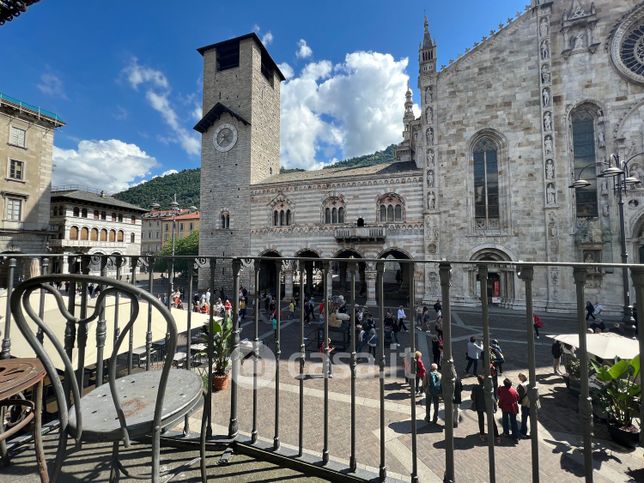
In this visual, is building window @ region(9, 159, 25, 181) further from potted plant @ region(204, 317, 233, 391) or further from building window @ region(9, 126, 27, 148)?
potted plant @ region(204, 317, 233, 391)

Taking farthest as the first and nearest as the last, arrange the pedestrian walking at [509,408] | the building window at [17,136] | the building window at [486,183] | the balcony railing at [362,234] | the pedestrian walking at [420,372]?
1. the building window at [17,136]
2. the balcony railing at [362,234]
3. the building window at [486,183]
4. the pedestrian walking at [420,372]
5. the pedestrian walking at [509,408]

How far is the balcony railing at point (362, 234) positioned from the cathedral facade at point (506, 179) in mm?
84

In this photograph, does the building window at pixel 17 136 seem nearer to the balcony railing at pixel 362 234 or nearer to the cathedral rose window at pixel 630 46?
the balcony railing at pixel 362 234

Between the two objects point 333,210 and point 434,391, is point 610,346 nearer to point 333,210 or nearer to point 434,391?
point 434,391

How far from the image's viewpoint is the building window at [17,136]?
2377 centimetres

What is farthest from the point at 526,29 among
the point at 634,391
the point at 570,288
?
the point at 634,391

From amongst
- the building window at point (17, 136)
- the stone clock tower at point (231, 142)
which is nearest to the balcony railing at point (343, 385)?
the stone clock tower at point (231, 142)

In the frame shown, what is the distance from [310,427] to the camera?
645 cm

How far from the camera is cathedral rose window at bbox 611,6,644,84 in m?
19.5

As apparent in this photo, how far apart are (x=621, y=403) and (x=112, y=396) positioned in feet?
27.9

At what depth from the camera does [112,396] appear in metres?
1.87

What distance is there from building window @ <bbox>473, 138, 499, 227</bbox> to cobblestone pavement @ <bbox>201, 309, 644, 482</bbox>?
13994mm

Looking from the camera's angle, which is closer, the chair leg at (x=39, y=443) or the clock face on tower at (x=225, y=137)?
the chair leg at (x=39, y=443)

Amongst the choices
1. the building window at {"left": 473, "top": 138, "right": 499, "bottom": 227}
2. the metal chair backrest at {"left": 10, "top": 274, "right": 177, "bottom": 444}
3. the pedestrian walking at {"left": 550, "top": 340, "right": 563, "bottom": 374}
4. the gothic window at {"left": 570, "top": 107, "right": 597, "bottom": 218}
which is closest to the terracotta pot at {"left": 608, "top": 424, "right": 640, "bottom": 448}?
the pedestrian walking at {"left": 550, "top": 340, "right": 563, "bottom": 374}
